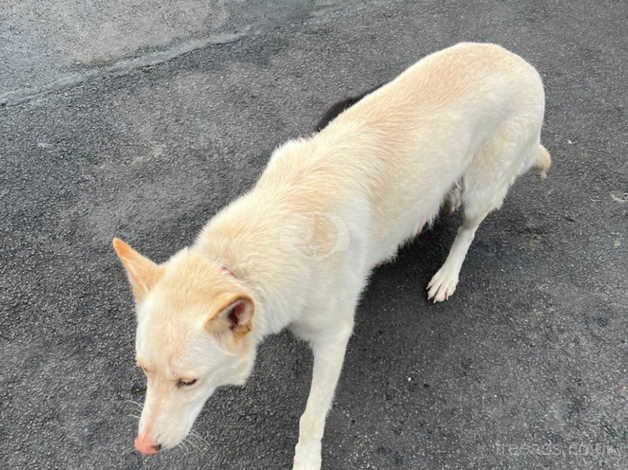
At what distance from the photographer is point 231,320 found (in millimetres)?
1929

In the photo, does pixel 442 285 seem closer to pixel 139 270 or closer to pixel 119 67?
pixel 139 270

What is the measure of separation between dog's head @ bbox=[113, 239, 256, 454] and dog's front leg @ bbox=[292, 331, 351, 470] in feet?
1.95

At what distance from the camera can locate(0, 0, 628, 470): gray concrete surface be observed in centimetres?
285

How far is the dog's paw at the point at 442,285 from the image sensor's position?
3.46 metres

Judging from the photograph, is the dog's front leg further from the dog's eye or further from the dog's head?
the dog's eye

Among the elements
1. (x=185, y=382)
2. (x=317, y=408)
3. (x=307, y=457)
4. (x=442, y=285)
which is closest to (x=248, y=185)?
(x=442, y=285)

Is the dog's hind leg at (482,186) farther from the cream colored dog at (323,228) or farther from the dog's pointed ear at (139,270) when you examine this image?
the dog's pointed ear at (139,270)

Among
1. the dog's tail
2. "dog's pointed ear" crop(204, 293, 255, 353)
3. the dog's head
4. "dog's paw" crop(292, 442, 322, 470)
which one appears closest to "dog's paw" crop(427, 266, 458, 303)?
the dog's tail

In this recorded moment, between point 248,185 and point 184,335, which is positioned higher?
point 184,335

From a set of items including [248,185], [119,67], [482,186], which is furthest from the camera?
[119,67]

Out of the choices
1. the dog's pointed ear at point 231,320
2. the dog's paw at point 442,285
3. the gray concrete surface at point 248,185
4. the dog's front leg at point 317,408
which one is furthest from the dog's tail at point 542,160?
the dog's pointed ear at point 231,320

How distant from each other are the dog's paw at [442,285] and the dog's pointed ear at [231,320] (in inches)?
71.2

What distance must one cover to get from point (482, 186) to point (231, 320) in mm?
2000

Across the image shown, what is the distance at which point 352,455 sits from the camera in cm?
278
